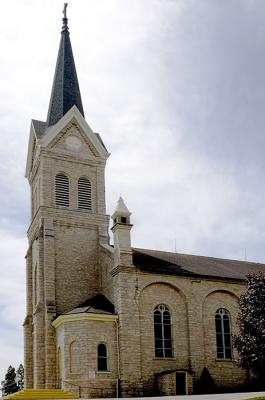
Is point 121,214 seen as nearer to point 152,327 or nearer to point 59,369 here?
point 152,327

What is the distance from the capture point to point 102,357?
3834cm

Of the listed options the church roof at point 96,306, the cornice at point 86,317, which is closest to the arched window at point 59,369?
the cornice at point 86,317

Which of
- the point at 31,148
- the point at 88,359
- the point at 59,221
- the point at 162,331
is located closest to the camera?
the point at 88,359

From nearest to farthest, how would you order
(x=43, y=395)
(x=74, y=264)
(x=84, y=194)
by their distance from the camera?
(x=43, y=395) < (x=74, y=264) < (x=84, y=194)

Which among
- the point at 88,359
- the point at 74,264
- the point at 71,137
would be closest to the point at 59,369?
the point at 88,359

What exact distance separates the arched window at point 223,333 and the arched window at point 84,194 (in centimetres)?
1314

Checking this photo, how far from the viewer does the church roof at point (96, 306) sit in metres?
38.8

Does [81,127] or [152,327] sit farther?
[81,127]

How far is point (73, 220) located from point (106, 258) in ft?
13.4

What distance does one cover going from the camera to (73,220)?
4528cm

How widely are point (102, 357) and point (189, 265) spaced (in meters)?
11.0

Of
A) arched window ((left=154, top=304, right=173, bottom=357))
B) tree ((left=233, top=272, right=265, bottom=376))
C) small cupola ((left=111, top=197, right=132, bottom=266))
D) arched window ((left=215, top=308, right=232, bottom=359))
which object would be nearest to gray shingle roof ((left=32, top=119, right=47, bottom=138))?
small cupola ((left=111, top=197, right=132, bottom=266))

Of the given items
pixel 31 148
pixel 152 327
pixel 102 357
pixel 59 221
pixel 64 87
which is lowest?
pixel 102 357

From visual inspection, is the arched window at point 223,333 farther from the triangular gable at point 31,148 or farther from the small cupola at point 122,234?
the triangular gable at point 31,148
